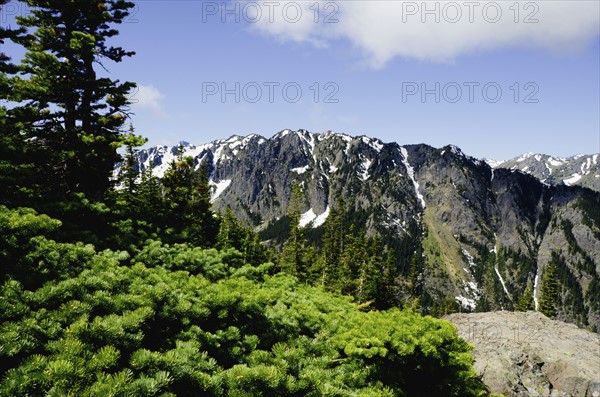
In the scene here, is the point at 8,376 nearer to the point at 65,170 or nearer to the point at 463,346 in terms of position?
the point at 463,346

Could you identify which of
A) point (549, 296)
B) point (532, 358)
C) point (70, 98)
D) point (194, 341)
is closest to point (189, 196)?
point (70, 98)

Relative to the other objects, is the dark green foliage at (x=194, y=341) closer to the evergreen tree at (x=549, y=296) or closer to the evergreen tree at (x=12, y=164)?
the evergreen tree at (x=12, y=164)

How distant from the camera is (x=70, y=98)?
53.8 feet

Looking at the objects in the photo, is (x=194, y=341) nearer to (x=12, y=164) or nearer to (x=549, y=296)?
(x=12, y=164)

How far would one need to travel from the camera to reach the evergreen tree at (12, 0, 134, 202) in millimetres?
15391

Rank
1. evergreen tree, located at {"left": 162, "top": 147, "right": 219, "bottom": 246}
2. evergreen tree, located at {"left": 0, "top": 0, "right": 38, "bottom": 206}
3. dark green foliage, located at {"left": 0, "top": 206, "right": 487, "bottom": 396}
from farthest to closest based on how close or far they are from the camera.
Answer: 1. evergreen tree, located at {"left": 162, "top": 147, "right": 219, "bottom": 246}
2. evergreen tree, located at {"left": 0, "top": 0, "right": 38, "bottom": 206}
3. dark green foliage, located at {"left": 0, "top": 206, "right": 487, "bottom": 396}

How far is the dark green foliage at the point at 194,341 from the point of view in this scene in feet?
14.9

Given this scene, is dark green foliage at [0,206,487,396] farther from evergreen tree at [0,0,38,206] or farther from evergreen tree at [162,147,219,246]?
evergreen tree at [162,147,219,246]

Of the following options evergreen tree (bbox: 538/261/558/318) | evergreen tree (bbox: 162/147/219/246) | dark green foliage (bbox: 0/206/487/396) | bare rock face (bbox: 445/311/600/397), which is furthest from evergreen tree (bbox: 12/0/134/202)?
evergreen tree (bbox: 538/261/558/318)

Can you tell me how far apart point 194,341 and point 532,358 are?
1932 centimetres

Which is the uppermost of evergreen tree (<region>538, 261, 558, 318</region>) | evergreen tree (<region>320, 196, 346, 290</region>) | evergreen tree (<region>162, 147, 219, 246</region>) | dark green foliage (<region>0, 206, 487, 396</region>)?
evergreen tree (<region>162, 147, 219, 246</region>)

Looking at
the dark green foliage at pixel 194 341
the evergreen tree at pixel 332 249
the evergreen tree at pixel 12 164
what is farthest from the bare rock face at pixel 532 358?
the evergreen tree at pixel 332 249

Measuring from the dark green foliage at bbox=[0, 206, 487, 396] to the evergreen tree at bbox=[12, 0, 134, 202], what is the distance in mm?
8526

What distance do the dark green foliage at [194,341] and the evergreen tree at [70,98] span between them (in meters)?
8.53
